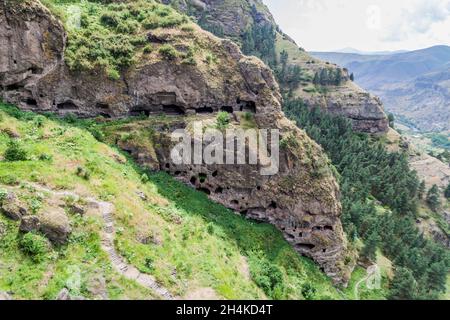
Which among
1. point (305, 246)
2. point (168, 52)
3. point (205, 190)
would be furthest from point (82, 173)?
point (305, 246)

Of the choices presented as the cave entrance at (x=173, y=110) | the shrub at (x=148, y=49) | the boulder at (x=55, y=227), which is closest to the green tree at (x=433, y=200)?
the cave entrance at (x=173, y=110)

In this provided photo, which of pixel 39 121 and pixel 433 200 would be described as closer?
pixel 39 121

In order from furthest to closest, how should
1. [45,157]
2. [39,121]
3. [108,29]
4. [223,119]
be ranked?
[108,29] → [223,119] → [39,121] → [45,157]

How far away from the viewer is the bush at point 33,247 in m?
27.8

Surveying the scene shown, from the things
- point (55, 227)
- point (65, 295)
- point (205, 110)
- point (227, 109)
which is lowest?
point (65, 295)

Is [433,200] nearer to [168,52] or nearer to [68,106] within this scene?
[168,52]

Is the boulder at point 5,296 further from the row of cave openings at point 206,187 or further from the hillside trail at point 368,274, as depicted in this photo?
the hillside trail at point 368,274

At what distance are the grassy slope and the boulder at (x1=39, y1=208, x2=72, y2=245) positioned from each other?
0.86 meters

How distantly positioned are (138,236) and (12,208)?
35.6ft

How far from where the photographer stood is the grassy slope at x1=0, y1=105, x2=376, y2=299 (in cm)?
2798

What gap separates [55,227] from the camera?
29734 mm

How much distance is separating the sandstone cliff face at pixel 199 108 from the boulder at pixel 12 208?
20158 millimetres

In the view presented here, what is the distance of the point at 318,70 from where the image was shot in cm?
17862
